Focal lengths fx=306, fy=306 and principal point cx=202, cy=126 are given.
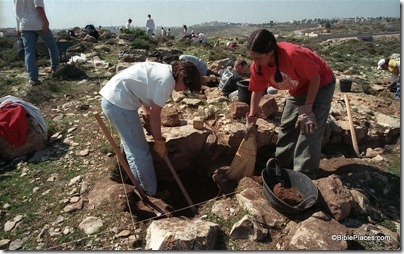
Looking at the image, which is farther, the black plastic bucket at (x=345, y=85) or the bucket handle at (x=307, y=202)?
the black plastic bucket at (x=345, y=85)

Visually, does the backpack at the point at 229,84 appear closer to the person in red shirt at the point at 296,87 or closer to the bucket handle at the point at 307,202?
the person in red shirt at the point at 296,87

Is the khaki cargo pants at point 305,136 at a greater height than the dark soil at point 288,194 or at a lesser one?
greater

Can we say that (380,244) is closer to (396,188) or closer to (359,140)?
(396,188)

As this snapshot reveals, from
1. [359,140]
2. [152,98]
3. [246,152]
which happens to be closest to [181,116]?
[246,152]

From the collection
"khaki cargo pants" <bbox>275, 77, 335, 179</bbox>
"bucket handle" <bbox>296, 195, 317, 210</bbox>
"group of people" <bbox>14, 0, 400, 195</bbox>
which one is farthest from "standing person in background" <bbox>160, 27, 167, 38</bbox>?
"bucket handle" <bbox>296, 195, 317, 210</bbox>

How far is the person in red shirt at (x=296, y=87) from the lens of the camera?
9.07ft

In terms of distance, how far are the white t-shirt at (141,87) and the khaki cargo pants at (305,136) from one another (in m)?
1.53

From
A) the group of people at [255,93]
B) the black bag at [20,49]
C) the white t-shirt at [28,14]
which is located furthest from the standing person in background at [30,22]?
the group of people at [255,93]

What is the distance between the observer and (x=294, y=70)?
2895 millimetres

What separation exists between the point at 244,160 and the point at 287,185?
0.56 m

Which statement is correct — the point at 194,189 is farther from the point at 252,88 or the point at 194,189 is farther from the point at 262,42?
the point at 262,42

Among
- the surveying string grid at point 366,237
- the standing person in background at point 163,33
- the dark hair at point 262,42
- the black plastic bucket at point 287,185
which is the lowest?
the surveying string grid at point 366,237

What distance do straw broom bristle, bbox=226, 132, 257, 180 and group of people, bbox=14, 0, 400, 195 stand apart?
17cm

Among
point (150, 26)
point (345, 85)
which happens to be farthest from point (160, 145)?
point (150, 26)
